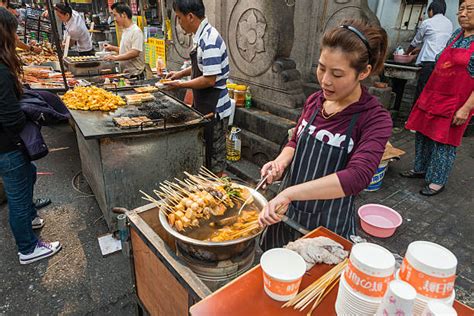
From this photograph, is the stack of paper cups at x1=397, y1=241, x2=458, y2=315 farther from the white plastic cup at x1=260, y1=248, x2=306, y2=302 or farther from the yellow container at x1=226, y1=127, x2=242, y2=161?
the yellow container at x1=226, y1=127, x2=242, y2=161

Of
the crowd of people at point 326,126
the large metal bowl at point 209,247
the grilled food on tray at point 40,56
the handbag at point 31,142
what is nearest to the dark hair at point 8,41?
the crowd of people at point 326,126

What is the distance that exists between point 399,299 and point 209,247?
111cm

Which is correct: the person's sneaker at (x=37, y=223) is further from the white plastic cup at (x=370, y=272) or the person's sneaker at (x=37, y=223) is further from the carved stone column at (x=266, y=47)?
the white plastic cup at (x=370, y=272)

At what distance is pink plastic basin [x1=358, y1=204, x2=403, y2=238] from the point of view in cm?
395

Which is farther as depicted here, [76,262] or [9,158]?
[76,262]

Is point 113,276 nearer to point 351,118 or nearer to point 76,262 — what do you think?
point 76,262

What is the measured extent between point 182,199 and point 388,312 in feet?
5.10

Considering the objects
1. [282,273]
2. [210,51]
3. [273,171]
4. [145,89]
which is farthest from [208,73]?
[282,273]

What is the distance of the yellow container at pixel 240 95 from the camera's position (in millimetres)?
6348

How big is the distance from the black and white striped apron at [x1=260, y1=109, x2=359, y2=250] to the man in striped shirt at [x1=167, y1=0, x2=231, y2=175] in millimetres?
2441

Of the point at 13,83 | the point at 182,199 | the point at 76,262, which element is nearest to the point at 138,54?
the point at 13,83

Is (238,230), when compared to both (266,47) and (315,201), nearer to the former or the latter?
(315,201)

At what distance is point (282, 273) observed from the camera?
1390 mm

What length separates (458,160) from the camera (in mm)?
6223
